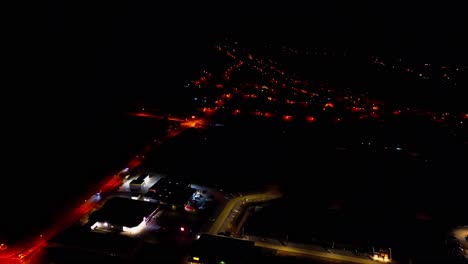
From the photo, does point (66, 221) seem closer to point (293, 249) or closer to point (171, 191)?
point (171, 191)

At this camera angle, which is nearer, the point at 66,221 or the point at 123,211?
the point at 123,211

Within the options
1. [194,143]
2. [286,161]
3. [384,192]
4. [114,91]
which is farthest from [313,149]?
[114,91]

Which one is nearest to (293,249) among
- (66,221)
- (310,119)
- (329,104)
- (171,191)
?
(171,191)

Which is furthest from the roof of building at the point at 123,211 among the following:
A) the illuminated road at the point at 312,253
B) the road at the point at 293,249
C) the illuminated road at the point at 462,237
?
the illuminated road at the point at 462,237

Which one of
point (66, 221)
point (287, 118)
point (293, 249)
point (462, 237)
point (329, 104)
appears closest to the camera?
point (293, 249)

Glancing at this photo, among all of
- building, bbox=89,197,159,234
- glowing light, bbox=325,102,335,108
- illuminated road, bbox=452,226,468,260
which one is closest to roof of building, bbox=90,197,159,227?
building, bbox=89,197,159,234

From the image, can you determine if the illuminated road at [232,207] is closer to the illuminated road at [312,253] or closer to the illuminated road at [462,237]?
the illuminated road at [312,253]

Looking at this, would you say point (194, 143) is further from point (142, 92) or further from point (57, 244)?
point (142, 92)

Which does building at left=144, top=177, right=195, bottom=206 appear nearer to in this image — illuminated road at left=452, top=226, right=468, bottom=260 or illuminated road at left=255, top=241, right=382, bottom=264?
illuminated road at left=255, top=241, right=382, bottom=264
